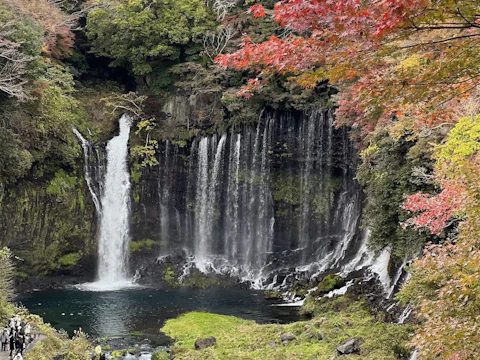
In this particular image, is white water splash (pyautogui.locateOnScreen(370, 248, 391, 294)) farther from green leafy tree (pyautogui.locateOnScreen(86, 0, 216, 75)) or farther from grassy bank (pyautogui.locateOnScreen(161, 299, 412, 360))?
green leafy tree (pyautogui.locateOnScreen(86, 0, 216, 75))

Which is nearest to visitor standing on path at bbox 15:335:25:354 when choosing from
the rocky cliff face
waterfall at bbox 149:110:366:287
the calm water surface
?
the calm water surface

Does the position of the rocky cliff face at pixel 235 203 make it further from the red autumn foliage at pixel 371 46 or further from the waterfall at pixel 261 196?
the red autumn foliage at pixel 371 46

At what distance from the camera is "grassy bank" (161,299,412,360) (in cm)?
1298

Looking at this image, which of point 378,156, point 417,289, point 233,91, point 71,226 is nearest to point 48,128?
point 71,226

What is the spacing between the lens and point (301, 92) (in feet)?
86.1

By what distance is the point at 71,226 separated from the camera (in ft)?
85.7

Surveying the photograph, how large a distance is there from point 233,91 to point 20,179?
12.4 m

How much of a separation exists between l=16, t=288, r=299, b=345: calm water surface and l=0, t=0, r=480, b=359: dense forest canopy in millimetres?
4005

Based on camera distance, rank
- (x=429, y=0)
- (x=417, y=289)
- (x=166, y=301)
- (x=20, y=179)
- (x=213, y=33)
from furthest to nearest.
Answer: (x=213, y=33) → (x=20, y=179) → (x=166, y=301) → (x=417, y=289) → (x=429, y=0)

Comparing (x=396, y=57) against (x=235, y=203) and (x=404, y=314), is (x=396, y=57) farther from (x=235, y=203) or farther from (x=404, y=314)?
(x=235, y=203)

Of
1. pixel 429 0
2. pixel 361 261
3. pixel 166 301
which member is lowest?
pixel 166 301

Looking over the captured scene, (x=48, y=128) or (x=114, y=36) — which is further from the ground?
(x=114, y=36)

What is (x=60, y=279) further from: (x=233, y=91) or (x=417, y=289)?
(x=417, y=289)

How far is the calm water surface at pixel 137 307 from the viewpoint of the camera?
61.0 feet
